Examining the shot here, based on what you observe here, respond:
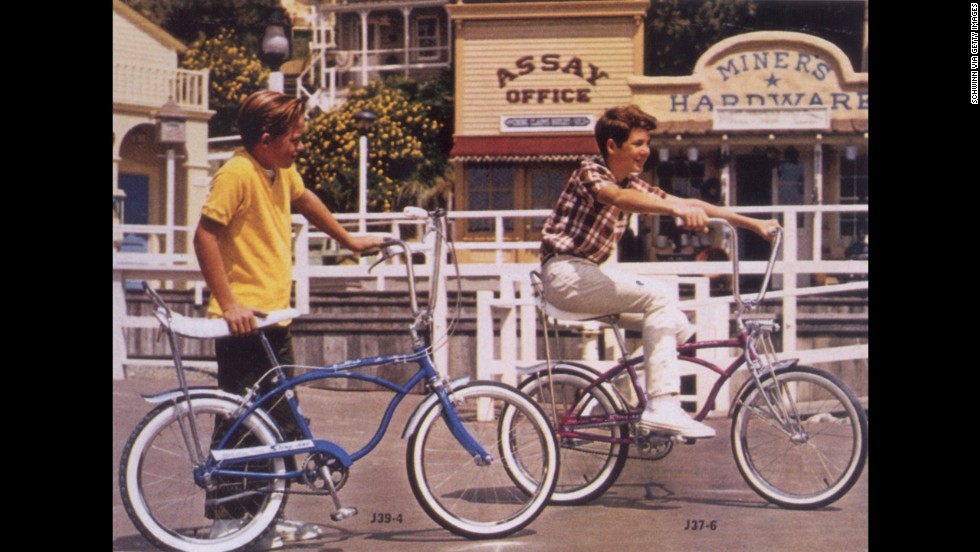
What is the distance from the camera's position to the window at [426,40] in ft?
15.8

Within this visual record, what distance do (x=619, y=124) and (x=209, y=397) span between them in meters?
1.84

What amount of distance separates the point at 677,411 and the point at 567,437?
0.42 metres

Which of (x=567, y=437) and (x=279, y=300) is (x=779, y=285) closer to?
(x=567, y=437)

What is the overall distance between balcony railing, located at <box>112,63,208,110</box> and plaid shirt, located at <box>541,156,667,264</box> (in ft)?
5.52

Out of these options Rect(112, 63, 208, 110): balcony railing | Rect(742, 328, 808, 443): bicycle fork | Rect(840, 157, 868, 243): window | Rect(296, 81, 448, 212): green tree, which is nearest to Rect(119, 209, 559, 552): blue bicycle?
Rect(296, 81, 448, 212): green tree

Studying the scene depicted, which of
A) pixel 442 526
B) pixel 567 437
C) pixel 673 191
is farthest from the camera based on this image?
pixel 673 191

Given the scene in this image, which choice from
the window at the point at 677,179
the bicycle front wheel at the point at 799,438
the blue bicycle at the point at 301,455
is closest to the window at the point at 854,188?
the window at the point at 677,179

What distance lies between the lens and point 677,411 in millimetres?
4066

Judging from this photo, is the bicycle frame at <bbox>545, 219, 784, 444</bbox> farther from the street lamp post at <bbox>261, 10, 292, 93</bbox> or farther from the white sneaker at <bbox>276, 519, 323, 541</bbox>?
the street lamp post at <bbox>261, 10, 292, 93</bbox>

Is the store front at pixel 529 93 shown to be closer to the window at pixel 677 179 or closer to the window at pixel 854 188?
the window at pixel 677 179

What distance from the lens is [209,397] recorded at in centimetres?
364

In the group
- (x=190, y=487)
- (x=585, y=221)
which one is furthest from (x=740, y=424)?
(x=190, y=487)

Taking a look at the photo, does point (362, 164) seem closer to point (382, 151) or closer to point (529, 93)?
point (382, 151)
